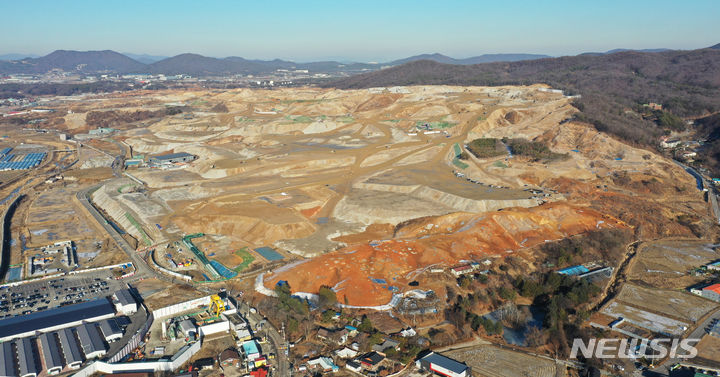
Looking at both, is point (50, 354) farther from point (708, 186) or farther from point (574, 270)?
point (708, 186)

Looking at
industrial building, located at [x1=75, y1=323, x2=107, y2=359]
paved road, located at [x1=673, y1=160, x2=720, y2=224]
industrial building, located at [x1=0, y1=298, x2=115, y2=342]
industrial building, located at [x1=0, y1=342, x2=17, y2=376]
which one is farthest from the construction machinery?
paved road, located at [x1=673, y1=160, x2=720, y2=224]

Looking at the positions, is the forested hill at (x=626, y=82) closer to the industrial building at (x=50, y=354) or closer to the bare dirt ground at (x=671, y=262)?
the bare dirt ground at (x=671, y=262)

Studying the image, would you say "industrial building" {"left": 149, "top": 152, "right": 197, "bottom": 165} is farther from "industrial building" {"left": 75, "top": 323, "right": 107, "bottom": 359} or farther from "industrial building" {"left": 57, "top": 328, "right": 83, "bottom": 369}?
"industrial building" {"left": 57, "top": 328, "right": 83, "bottom": 369}

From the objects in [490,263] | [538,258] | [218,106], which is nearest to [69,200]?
[490,263]

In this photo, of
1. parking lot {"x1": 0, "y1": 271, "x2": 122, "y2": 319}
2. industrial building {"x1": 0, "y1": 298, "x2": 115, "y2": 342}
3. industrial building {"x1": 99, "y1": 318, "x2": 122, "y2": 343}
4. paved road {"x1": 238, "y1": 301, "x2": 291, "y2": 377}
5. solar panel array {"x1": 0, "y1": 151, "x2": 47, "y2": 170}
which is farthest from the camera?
solar panel array {"x1": 0, "y1": 151, "x2": 47, "y2": 170}

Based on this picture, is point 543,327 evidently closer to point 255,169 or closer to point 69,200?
point 255,169

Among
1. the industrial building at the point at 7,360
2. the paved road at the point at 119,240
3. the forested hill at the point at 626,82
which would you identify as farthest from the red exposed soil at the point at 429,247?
the forested hill at the point at 626,82

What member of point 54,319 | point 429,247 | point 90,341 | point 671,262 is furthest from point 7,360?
point 671,262
